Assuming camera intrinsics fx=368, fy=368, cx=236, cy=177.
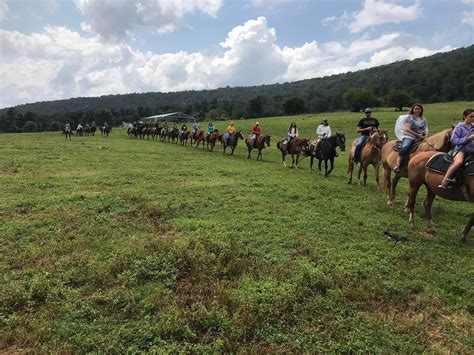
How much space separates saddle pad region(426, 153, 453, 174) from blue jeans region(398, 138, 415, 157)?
1.81 m

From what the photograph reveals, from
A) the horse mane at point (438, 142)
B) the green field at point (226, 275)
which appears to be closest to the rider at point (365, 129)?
the green field at point (226, 275)

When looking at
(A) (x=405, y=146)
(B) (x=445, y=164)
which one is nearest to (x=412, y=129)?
(A) (x=405, y=146)

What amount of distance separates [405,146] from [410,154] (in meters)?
0.28

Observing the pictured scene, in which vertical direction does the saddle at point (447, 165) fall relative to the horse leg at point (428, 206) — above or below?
above

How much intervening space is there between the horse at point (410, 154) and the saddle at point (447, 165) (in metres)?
1.36

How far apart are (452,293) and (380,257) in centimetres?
134

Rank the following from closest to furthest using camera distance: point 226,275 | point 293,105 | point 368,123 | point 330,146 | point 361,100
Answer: point 226,275 → point 368,123 → point 330,146 → point 361,100 → point 293,105

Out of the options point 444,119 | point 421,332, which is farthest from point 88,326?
point 444,119

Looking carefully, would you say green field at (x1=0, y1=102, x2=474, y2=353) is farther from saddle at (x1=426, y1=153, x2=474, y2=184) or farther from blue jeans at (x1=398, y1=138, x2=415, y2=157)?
blue jeans at (x1=398, y1=138, x2=415, y2=157)

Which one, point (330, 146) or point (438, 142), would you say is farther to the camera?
point (330, 146)

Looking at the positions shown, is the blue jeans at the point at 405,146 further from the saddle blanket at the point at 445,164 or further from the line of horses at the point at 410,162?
the saddle blanket at the point at 445,164

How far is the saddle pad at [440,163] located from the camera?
7943 millimetres

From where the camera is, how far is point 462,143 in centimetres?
762

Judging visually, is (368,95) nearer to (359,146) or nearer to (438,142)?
(359,146)
